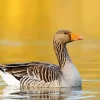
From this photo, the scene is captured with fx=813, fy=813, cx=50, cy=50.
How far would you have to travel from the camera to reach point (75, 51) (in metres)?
28.9

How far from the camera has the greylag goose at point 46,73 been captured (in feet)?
59.0

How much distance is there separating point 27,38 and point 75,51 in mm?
7867

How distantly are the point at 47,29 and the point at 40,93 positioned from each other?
2506 centimetres

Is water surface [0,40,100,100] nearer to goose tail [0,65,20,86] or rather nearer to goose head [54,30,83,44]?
goose tail [0,65,20,86]

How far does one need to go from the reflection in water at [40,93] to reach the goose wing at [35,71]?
1.31 ft

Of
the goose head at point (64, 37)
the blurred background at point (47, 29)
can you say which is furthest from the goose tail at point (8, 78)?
the blurred background at point (47, 29)

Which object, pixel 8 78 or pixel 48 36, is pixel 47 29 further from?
pixel 8 78

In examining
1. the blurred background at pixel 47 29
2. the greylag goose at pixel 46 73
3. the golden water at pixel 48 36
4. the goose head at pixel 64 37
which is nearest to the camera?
the golden water at pixel 48 36

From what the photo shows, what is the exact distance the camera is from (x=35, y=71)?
714 inches

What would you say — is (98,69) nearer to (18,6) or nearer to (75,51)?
(75,51)

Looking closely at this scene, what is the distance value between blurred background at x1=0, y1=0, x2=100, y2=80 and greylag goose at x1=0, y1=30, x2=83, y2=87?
1.49 meters

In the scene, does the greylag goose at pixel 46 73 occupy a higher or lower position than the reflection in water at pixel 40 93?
higher

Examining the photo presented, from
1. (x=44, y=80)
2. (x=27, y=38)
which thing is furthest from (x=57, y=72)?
(x=27, y=38)

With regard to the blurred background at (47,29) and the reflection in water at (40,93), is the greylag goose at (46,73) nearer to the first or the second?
the reflection in water at (40,93)
